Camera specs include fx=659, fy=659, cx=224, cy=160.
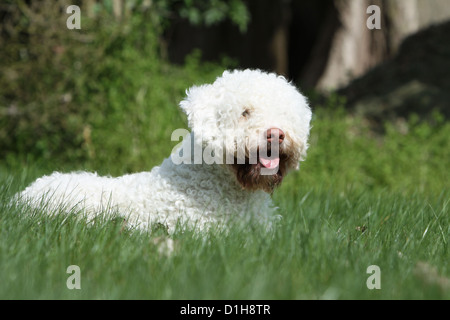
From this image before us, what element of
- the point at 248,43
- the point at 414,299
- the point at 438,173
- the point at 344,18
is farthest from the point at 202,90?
the point at 248,43

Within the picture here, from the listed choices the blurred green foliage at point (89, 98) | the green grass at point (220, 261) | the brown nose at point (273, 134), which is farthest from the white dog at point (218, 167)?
the blurred green foliage at point (89, 98)

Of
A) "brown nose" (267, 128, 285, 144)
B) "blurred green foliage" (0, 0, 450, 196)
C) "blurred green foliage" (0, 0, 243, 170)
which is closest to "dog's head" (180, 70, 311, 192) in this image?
"brown nose" (267, 128, 285, 144)

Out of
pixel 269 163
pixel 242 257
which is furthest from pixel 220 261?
pixel 269 163

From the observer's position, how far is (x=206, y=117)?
3.74 m

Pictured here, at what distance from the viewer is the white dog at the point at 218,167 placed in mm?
3715

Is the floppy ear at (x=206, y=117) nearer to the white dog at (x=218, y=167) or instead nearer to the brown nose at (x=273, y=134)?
the white dog at (x=218, y=167)

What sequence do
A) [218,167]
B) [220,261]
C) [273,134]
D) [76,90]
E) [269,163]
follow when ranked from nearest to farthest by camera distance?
[220,261], [273,134], [269,163], [218,167], [76,90]

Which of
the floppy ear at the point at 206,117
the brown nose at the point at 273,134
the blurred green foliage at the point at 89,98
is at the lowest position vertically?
the brown nose at the point at 273,134

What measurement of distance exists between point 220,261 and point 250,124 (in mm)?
829

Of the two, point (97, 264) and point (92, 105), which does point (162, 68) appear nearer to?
point (92, 105)

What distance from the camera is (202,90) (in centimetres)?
385

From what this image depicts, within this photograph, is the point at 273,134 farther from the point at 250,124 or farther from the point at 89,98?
the point at 89,98

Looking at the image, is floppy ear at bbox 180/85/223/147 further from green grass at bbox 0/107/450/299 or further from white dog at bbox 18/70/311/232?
green grass at bbox 0/107/450/299

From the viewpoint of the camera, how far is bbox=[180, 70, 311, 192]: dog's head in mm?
3686
